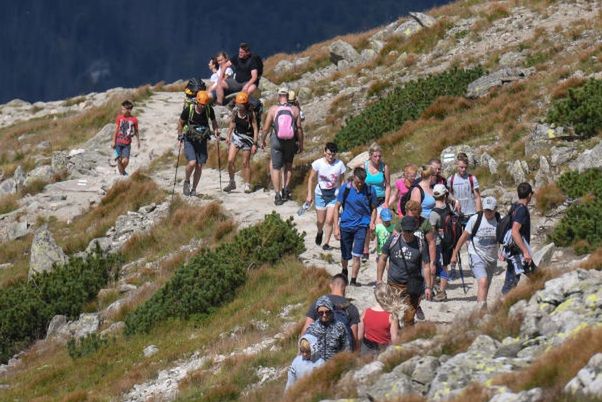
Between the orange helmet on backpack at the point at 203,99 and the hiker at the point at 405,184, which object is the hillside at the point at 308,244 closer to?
the hiker at the point at 405,184

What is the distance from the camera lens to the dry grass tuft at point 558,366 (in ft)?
33.0

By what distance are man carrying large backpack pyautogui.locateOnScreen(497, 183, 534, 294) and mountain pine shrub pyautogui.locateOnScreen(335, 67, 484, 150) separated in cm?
1202

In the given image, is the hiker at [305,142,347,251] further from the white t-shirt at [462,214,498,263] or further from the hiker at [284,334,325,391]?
the hiker at [284,334,325,391]

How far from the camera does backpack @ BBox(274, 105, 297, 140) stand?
72.3ft

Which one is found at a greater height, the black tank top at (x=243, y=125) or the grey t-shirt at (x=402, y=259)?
the black tank top at (x=243, y=125)

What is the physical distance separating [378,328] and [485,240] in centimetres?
285

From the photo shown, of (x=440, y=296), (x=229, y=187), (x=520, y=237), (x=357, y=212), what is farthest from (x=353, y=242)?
(x=229, y=187)

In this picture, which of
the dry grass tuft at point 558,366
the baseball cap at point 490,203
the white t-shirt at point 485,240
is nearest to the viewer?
the dry grass tuft at point 558,366

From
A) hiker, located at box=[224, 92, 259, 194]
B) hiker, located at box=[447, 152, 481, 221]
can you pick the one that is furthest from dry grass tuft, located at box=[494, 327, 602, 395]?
hiker, located at box=[224, 92, 259, 194]

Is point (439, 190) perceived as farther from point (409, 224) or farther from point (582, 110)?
point (582, 110)

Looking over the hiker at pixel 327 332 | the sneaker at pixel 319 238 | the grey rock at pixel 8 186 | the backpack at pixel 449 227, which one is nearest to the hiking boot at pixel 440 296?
the backpack at pixel 449 227

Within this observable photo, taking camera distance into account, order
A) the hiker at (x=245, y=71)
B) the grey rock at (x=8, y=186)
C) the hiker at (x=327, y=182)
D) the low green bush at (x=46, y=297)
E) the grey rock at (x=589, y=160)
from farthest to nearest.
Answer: the grey rock at (x=8, y=186) → the hiker at (x=245, y=71) → the grey rock at (x=589, y=160) → the low green bush at (x=46, y=297) → the hiker at (x=327, y=182)

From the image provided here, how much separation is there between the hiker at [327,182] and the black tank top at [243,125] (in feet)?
14.3

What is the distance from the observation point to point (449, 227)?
1678 centimetres
